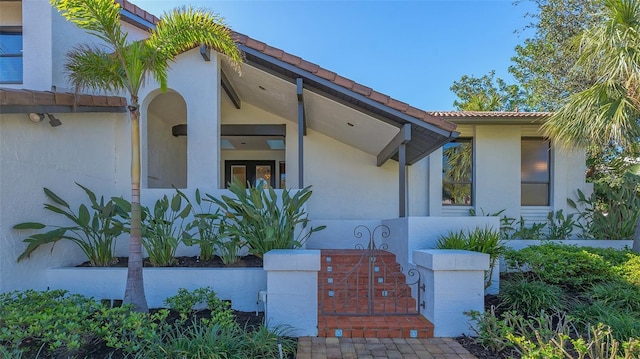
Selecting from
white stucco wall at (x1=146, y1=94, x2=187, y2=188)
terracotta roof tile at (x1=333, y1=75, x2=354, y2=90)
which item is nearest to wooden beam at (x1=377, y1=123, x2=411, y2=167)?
terracotta roof tile at (x1=333, y1=75, x2=354, y2=90)

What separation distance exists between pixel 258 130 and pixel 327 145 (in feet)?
6.48

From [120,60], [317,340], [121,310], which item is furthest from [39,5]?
[317,340]

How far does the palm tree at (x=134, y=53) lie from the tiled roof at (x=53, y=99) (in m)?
0.68

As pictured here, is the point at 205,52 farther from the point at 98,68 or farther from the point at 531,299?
the point at 531,299

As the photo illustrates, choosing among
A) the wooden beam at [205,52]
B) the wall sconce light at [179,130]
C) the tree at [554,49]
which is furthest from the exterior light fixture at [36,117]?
the tree at [554,49]

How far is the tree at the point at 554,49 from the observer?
12.2 meters

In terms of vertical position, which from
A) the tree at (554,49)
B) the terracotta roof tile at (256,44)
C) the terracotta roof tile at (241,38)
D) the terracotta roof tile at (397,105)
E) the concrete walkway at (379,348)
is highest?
the tree at (554,49)

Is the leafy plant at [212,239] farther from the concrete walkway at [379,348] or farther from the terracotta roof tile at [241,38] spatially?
the terracotta roof tile at [241,38]

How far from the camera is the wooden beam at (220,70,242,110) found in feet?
24.6

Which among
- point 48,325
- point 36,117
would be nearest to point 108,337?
point 48,325

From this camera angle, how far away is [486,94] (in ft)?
73.0

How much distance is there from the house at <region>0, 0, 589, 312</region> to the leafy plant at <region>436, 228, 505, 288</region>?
25 centimetres

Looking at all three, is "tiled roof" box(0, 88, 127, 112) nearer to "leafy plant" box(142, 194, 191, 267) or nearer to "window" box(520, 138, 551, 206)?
"leafy plant" box(142, 194, 191, 267)

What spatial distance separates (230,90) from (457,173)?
22.4 feet
